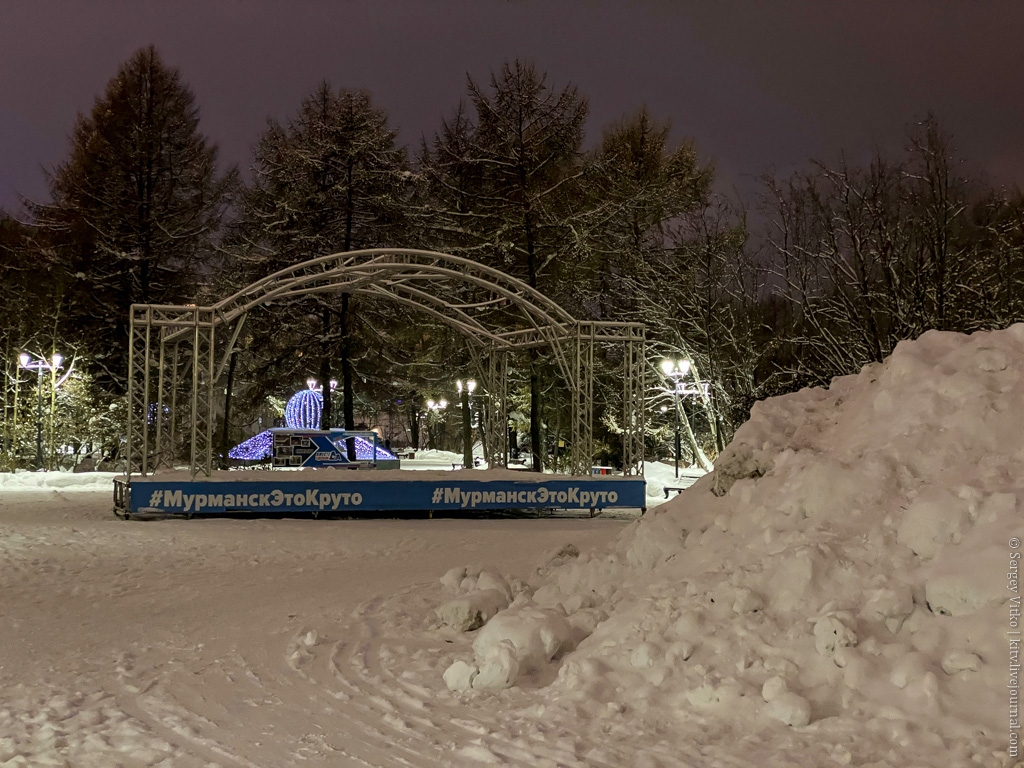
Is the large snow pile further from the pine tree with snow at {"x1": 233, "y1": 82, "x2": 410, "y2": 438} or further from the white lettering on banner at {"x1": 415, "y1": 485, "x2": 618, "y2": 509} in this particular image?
the pine tree with snow at {"x1": 233, "y1": 82, "x2": 410, "y2": 438}

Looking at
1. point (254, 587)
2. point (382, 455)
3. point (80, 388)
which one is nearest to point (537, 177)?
point (382, 455)

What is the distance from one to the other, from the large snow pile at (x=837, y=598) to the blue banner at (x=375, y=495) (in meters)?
10.4

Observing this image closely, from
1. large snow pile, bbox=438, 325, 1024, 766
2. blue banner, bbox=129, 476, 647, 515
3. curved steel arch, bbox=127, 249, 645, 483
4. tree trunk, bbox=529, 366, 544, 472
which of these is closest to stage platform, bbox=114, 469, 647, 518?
blue banner, bbox=129, 476, 647, 515

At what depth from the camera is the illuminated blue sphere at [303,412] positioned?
32438 millimetres

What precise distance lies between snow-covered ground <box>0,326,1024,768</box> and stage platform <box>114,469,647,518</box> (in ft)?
25.2

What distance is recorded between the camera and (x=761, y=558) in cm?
554

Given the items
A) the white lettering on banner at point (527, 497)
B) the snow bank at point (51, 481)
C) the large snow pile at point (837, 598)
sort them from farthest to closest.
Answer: the snow bank at point (51, 481) < the white lettering on banner at point (527, 497) < the large snow pile at point (837, 598)

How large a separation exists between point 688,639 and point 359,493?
500 inches

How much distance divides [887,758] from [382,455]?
27097 mm

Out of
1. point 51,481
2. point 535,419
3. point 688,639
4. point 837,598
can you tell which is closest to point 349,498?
point 535,419

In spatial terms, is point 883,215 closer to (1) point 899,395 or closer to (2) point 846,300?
(2) point 846,300

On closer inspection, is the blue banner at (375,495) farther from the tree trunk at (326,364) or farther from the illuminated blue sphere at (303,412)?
the illuminated blue sphere at (303,412)

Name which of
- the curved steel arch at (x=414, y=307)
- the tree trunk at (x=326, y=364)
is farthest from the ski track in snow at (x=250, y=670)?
the tree trunk at (x=326, y=364)

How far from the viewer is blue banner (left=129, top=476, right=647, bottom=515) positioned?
1575cm
